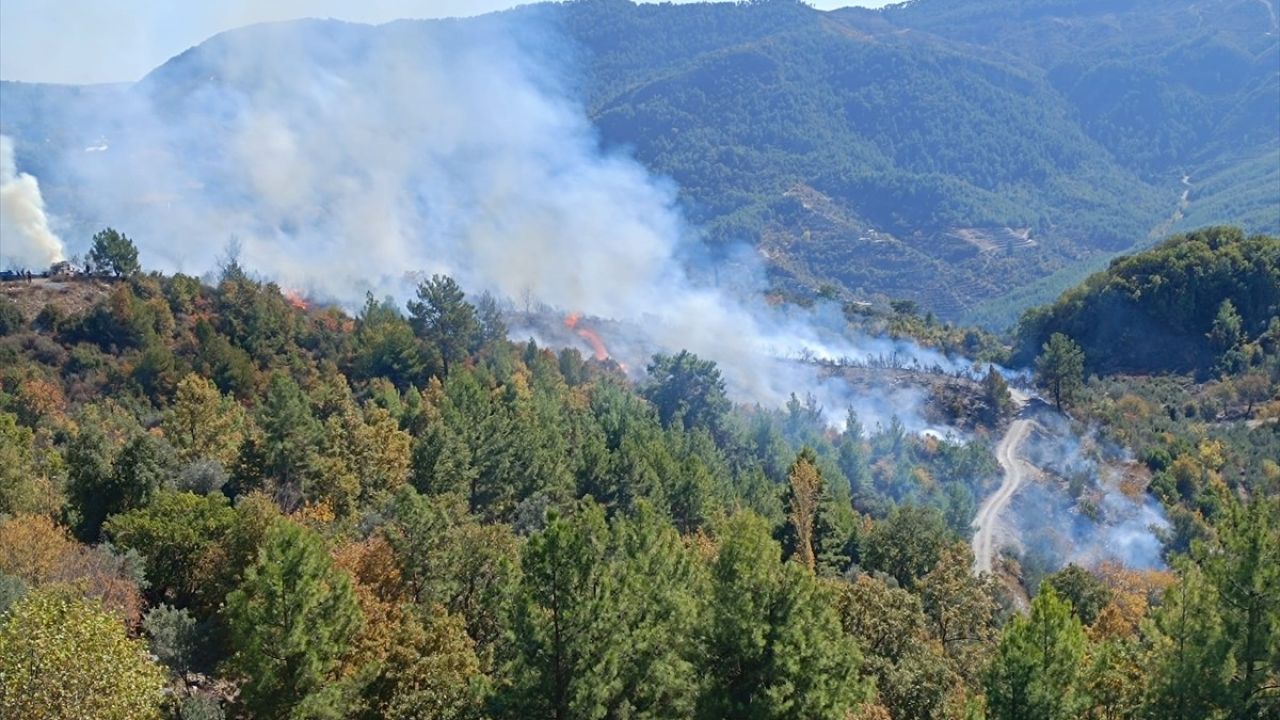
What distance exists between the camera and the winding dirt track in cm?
8675

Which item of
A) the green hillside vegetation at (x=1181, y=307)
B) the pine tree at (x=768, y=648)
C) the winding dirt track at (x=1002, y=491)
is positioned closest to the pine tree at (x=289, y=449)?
the pine tree at (x=768, y=648)

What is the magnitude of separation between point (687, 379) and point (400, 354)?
25863 mm

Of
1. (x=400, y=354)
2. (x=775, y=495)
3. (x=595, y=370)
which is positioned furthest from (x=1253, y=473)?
(x=400, y=354)

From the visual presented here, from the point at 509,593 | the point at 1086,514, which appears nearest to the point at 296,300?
the point at 1086,514

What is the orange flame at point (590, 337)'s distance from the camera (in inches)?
5272

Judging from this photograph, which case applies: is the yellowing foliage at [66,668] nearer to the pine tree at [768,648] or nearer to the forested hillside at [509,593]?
the forested hillside at [509,593]

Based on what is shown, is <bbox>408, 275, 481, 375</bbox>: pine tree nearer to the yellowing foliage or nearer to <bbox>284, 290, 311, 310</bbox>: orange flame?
<bbox>284, 290, 311, 310</bbox>: orange flame

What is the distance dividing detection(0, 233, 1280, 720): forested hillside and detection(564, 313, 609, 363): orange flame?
60.0 metres

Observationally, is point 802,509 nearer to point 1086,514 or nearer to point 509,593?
point 509,593

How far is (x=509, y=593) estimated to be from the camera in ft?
98.8

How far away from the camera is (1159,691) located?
88.3 ft

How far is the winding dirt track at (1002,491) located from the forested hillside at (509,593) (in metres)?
15.3

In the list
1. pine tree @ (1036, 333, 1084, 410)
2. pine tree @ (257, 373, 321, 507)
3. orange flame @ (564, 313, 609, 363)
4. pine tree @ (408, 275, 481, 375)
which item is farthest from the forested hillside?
orange flame @ (564, 313, 609, 363)

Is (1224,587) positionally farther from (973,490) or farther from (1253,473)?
(1253,473)
